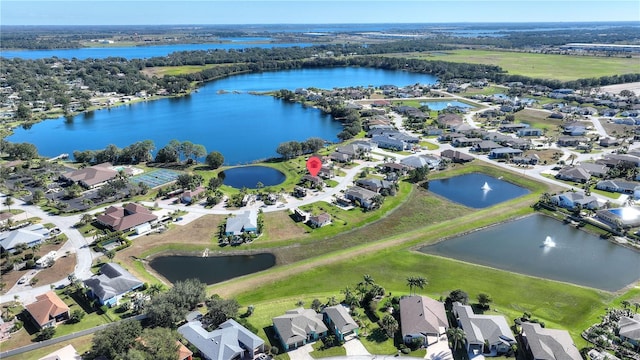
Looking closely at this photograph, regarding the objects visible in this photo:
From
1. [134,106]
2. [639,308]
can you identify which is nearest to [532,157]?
[639,308]

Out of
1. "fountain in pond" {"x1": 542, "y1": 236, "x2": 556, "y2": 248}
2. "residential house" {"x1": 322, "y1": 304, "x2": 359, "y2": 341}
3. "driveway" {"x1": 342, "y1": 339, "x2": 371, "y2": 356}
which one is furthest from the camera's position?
"fountain in pond" {"x1": 542, "y1": 236, "x2": 556, "y2": 248}

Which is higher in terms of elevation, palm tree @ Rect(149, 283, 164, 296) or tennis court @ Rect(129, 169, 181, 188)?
tennis court @ Rect(129, 169, 181, 188)

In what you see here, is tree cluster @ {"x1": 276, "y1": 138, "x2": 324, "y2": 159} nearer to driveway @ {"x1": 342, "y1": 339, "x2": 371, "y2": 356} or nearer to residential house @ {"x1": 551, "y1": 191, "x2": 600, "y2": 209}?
residential house @ {"x1": 551, "y1": 191, "x2": 600, "y2": 209}

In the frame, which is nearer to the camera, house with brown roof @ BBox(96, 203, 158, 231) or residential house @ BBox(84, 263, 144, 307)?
residential house @ BBox(84, 263, 144, 307)

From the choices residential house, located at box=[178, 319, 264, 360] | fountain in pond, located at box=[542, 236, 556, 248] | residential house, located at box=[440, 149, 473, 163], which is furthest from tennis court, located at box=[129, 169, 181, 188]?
fountain in pond, located at box=[542, 236, 556, 248]

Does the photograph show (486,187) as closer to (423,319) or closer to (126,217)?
(423,319)

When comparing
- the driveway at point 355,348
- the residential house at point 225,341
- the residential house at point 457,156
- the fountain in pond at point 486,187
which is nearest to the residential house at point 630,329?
the driveway at point 355,348

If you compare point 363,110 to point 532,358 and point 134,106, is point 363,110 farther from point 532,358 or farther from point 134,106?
point 532,358
